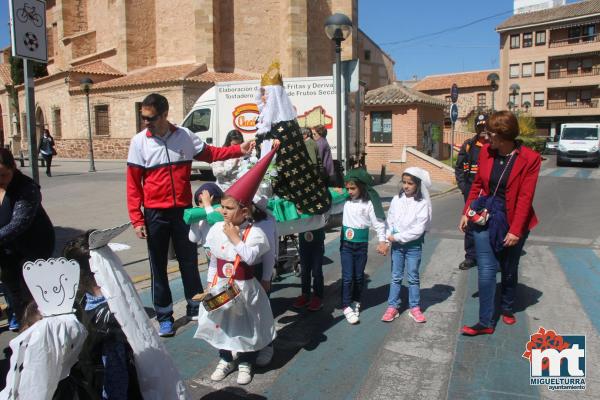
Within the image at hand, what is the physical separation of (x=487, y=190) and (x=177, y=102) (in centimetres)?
2191

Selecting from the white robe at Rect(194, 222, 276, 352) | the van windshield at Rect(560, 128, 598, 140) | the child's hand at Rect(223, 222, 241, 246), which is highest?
the van windshield at Rect(560, 128, 598, 140)

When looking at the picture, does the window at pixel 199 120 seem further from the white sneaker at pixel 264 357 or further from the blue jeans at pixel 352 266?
the white sneaker at pixel 264 357

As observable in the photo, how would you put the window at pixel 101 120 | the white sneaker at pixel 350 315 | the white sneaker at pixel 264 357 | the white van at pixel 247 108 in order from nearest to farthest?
the white sneaker at pixel 264 357 → the white sneaker at pixel 350 315 → the white van at pixel 247 108 → the window at pixel 101 120

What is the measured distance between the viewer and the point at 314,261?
4910mm

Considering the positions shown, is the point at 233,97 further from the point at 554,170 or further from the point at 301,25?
the point at 554,170

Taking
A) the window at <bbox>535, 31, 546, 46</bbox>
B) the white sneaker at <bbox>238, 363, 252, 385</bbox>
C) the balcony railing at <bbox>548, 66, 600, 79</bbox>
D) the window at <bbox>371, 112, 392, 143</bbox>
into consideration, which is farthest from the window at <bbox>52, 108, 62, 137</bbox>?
the balcony railing at <bbox>548, 66, 600, 79</bbox>

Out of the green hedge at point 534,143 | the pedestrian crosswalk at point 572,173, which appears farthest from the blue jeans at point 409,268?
the green hedge at point 534,143

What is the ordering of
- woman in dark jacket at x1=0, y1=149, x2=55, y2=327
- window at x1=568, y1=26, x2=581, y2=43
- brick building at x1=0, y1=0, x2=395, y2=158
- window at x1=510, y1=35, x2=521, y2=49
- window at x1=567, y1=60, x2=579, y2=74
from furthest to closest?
window at x1=510, y1=35, x2=521, y2=49 < window at x1=567, y1=60, x2=579, y2=74 < window at x1=568, y1=26, x2=581, y2=43 < brick building at x1=0, y1=0, x2=395, y2=158 < woman in dark jacket at x1=0, y1=149, x2=55, y2=327

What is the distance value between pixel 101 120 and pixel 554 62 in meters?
46.6

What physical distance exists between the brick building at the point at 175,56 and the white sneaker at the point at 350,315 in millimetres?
20919

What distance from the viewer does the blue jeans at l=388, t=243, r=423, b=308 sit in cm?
465

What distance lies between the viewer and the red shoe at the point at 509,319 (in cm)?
457

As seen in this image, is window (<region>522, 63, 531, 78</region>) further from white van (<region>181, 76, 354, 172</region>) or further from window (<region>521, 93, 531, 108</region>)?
white van (<region>181, 76, 354, 172</region>)

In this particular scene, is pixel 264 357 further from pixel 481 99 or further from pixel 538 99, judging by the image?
pixel 481 99
